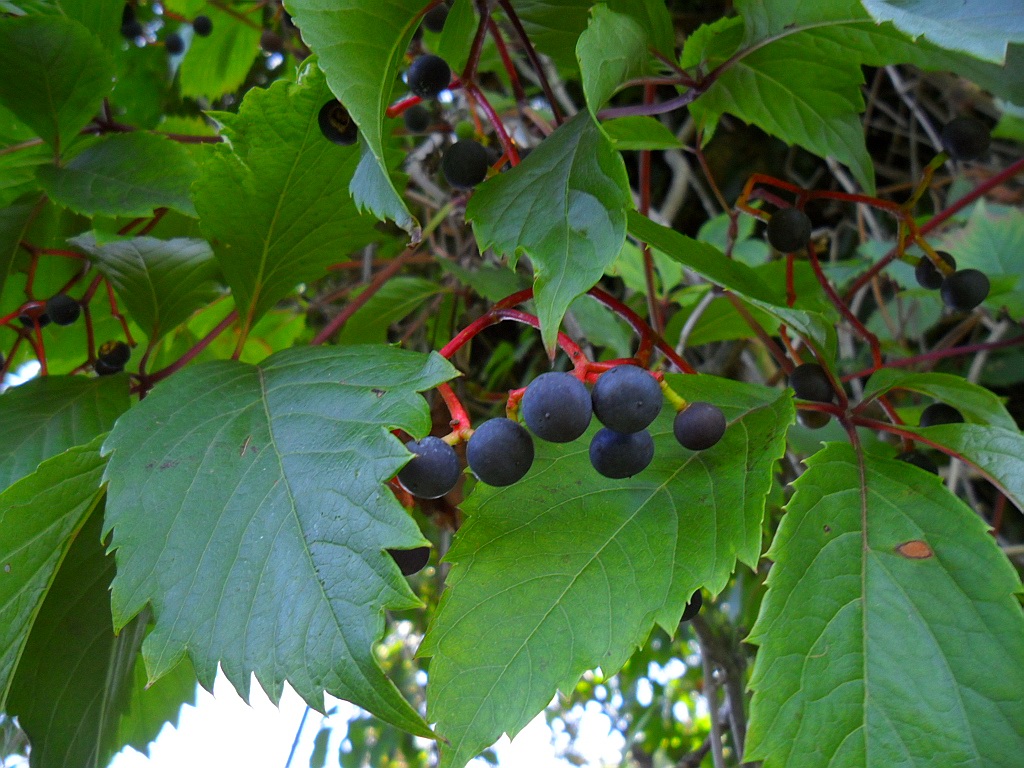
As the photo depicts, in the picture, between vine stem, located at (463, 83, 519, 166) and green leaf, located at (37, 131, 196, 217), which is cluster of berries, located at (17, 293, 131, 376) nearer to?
green leaf, located at (37, 131, 196, 217)

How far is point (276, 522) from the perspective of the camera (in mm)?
630

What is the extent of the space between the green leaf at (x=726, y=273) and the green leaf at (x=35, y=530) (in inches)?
21.6

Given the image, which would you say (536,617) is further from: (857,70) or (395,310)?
(395,310)

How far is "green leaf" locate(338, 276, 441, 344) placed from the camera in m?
1.46

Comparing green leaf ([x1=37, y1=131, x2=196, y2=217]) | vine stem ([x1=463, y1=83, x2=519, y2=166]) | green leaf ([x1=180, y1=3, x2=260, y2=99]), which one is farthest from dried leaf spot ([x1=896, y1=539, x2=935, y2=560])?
green leaf ([x1=180, y1=3, x2=260, y2=99])

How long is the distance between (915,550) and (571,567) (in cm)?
32

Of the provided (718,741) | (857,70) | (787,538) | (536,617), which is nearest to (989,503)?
(718,741)

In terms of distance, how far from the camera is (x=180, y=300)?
1093mm

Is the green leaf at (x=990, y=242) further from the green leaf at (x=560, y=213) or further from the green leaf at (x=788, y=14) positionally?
the green leaf at (x=560, y=213)

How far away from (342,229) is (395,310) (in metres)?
0.58

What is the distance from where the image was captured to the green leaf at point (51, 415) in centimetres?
91

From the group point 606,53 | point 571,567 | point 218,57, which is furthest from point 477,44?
point 218,57

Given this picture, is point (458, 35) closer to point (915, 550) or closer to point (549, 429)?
point (549, 429)

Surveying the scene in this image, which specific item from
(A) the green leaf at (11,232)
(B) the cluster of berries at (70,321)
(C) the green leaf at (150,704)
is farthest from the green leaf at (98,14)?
(C) the green leaf at (150,704)
